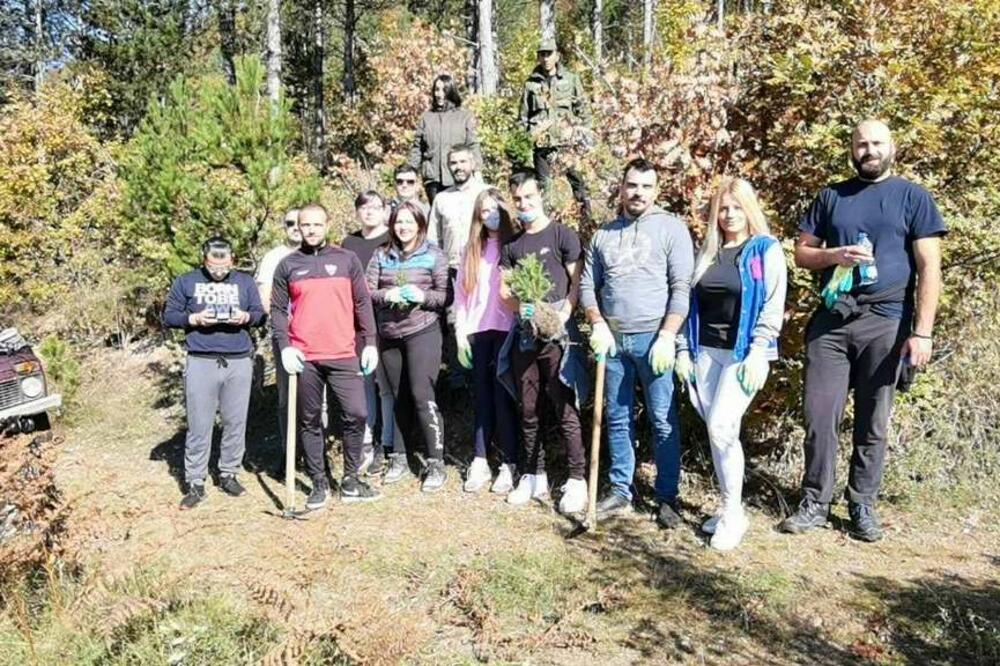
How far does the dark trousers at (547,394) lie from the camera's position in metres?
4.58

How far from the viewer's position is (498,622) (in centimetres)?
346

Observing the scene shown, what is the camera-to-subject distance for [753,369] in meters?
3.87

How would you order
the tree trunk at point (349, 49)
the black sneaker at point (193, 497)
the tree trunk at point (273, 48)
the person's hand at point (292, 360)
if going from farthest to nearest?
the tree trunk at point (349, 49)
the tree trunk at point (273, 48)
the black sneaker at point (193, 497)
the person's hand at point (292, 360)

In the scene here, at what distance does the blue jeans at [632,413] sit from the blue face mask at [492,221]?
107 centimetres

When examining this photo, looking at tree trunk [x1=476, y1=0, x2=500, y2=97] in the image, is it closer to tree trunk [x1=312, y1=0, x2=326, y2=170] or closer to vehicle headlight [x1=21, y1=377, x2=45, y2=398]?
tree trunk [x1=312, y1=0, x2=326, y2=170]

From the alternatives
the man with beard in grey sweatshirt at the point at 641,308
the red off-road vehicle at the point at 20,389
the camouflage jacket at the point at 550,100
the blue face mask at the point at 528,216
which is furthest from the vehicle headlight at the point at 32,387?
the camouflage jacket at the point at 550,100

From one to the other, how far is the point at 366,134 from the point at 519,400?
15.2 m

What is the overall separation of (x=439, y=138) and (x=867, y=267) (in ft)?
13.0

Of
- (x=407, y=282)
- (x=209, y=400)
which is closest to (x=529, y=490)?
(x=407, y=282)

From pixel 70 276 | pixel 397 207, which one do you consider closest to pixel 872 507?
pixel 397 207

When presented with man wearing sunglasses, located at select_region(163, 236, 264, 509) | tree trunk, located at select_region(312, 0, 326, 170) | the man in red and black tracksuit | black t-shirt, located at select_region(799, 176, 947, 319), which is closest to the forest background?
black t-shirt, located at select_region(799, 176, 947, 319)

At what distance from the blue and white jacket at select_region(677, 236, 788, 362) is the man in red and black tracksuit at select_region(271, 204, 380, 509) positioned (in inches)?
86.6

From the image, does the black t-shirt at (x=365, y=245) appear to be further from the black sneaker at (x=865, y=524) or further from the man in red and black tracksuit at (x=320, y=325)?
the black sneaker at (x=865, y=524)

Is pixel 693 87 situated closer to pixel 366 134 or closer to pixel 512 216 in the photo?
pixel 512 216
